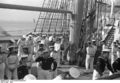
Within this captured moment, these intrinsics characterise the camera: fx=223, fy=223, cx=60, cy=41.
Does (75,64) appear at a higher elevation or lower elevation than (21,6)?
lower

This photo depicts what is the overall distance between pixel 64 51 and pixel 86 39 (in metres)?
1.41

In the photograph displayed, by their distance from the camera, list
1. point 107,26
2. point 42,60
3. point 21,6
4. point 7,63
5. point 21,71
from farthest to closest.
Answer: point 107,26, point 21,6, point 7,63, point 42,60, point 21,71

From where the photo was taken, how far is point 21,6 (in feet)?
31.7

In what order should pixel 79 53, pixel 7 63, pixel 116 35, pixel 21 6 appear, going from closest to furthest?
pixel 7 63 < pixel 21 6 < pixel 79 53 < pixel 116 35

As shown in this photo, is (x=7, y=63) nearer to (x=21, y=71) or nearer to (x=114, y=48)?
(x=21, y=71)

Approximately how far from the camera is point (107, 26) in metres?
16.2

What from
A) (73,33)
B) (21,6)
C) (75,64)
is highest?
(21,6)

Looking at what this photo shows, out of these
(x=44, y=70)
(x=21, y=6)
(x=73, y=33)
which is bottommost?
(x=44, y=70)

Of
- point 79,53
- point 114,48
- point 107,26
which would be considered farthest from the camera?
point 107,26

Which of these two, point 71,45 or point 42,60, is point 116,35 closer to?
point 71,45

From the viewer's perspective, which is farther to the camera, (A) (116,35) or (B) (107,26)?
(B) (107,26)

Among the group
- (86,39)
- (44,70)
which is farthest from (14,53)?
(86,39)

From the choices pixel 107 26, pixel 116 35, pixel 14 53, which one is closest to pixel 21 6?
pixel 14 53

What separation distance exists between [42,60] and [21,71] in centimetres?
73
